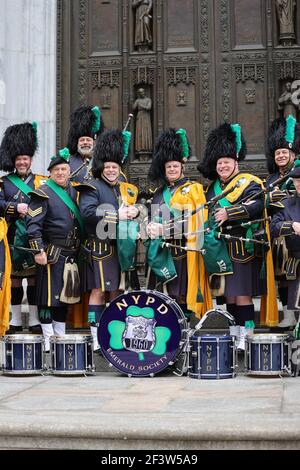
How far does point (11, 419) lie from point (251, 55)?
26.9 ft

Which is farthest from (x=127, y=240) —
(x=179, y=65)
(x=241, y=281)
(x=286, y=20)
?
(x=286, y=20)

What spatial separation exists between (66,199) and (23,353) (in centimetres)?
167

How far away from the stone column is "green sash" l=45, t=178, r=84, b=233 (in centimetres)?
337

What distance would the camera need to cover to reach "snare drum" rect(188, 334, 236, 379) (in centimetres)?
774

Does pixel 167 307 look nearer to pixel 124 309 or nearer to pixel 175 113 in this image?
pixel 124 309

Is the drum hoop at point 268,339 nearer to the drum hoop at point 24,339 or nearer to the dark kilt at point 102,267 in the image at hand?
the dark kilt at point 102,267

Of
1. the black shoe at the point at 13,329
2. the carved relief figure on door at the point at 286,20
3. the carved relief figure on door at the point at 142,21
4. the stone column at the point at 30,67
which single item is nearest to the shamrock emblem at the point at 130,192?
the black shoe at the point at 13,329

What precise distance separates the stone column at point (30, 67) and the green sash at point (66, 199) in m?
3.37

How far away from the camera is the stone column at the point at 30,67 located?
12414mm

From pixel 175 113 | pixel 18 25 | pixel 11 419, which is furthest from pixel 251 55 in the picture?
pixel 11 419

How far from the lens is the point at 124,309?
7852 millimetres

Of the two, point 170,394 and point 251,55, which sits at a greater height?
point 251,55

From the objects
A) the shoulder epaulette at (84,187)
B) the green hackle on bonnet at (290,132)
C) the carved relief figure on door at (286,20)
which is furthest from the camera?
the carved relief figure on door at (286,20)

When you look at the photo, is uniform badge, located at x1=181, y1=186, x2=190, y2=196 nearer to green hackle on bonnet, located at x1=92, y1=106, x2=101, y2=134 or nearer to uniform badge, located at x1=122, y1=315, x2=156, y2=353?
uniform badge, located at x1=122, y1=315, x2=156, y2=353
